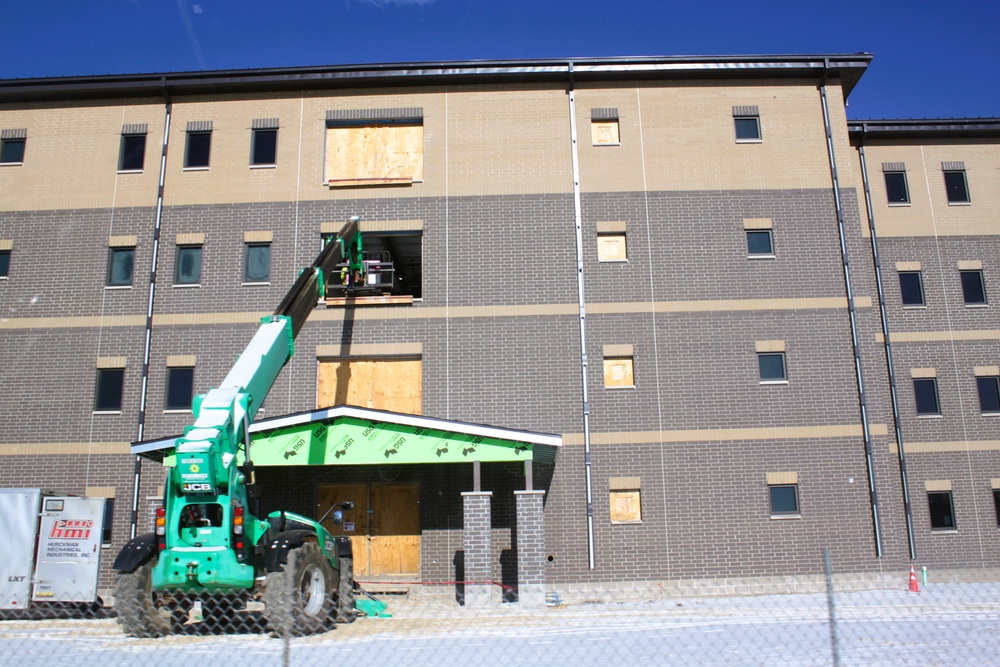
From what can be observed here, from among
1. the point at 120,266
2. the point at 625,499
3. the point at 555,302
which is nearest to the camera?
the point at 625,499

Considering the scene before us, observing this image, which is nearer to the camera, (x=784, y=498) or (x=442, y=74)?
(x=784, y=498)

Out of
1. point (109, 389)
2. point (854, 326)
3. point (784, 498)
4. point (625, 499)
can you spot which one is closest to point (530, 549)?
point (625, 499)

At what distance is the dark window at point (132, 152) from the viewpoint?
22125 millimetres

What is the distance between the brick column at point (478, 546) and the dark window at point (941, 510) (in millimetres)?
12256

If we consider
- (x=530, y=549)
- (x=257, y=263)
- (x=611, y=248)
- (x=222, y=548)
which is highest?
(x=611, y=248)

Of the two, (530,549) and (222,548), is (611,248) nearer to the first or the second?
(530,549)

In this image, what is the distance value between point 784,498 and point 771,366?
3262 millimetres

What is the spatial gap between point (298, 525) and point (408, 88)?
12.9 m

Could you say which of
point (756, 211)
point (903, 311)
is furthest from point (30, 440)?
point (903, 311)

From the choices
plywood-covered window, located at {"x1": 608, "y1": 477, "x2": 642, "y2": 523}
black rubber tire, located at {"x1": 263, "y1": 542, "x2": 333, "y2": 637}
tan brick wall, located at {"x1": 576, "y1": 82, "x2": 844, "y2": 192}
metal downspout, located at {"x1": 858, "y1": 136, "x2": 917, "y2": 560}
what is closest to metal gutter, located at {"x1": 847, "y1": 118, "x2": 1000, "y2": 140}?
metal downspout, located at {"x1": 858, "y1": 136, "x2": 917, "y2": 560}

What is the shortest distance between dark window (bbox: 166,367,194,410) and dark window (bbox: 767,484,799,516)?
14.4 m

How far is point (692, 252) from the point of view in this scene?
836 inches

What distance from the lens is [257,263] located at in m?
21.3

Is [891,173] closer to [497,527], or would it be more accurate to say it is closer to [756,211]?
[756,211]
